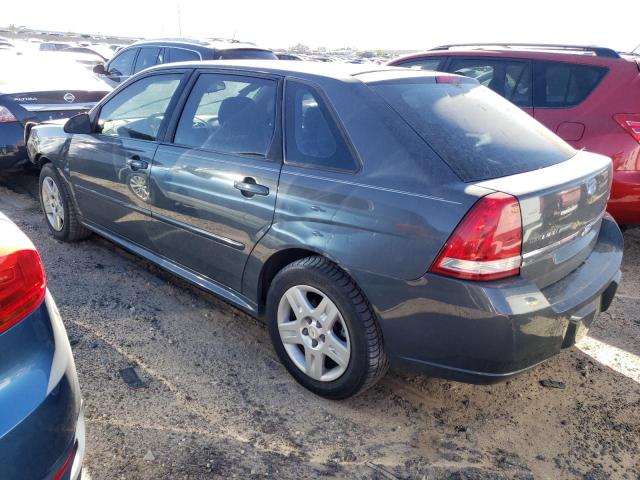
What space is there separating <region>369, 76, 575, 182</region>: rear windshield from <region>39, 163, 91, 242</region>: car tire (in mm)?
3017

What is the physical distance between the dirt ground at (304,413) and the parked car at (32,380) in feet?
2.24

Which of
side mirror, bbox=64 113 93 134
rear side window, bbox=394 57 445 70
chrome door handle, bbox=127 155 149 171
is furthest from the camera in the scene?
rear side window, bbox=394 57 445 70

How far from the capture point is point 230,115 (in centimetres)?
317

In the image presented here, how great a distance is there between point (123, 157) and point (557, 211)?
9.06 ft

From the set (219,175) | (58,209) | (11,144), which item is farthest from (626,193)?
(11,144)

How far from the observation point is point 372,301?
2.40 m

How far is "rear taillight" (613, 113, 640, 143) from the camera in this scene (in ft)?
13.7

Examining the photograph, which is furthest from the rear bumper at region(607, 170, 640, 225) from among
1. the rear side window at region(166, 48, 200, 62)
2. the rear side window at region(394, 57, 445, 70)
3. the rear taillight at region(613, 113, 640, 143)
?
the rear side window at region(166, 48, 200, 62)

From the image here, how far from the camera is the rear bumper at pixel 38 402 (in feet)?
4.94

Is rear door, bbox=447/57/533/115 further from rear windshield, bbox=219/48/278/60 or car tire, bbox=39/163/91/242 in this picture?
car tire, bbox=39/163/91/242

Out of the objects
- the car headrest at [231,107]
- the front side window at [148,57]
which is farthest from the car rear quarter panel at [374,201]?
the front side window at [148,57]

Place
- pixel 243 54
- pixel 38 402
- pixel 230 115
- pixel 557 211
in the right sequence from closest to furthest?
1. pixel 38 402
2. pixel 557 211
3. pixel 230 115
4. pixel 243 54

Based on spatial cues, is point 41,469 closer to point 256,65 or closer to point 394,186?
point 394,186

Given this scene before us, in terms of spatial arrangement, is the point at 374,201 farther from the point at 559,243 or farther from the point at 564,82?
the point at 564,82
